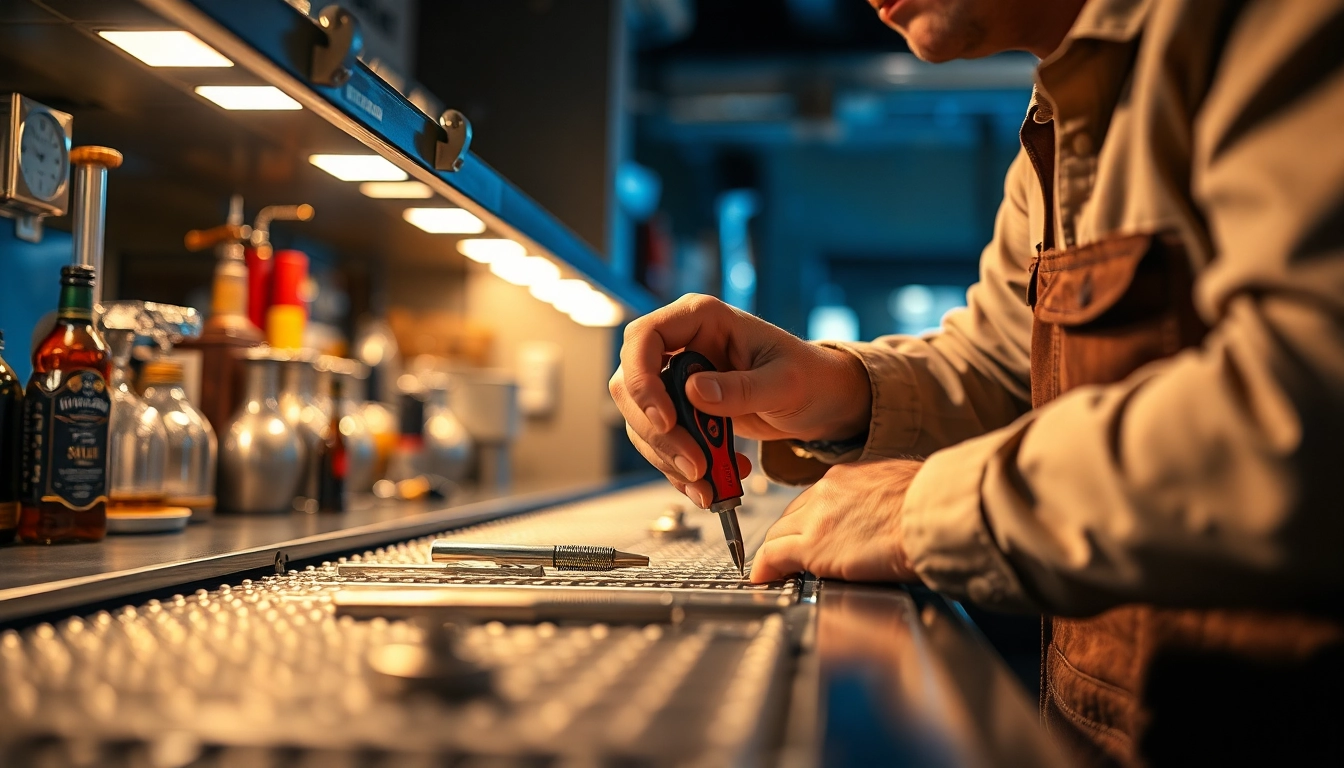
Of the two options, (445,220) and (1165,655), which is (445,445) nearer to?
(445,220)

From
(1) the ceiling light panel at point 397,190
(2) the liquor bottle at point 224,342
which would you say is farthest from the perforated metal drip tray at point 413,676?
(2) the liquor bottle at point 224,342

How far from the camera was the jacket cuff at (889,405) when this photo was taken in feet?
3.96

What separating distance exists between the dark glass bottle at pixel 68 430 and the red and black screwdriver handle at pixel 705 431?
1.87 feet

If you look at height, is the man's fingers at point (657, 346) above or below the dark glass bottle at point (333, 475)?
above

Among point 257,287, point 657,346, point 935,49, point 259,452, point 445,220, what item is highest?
point 935,49

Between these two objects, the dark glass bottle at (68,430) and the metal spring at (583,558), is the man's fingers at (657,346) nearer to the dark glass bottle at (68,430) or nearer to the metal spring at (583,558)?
the metal spring at (583,558)

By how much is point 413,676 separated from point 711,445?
0.55 metres

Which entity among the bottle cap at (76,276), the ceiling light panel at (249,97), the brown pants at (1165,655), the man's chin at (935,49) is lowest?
the brown pants at (1165,655)

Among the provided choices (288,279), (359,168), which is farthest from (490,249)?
(359,168)

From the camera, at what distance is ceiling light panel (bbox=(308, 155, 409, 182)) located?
1339 mm

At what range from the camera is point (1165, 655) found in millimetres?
774

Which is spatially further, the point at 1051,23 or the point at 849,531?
the point at 1051,23

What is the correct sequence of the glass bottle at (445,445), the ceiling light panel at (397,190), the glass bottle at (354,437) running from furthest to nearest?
the glass bottle at (445,445) < the glass bottle at (354,437) < the ceiling light panel at (397,190)

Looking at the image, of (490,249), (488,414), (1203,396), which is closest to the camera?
(1203,396)
